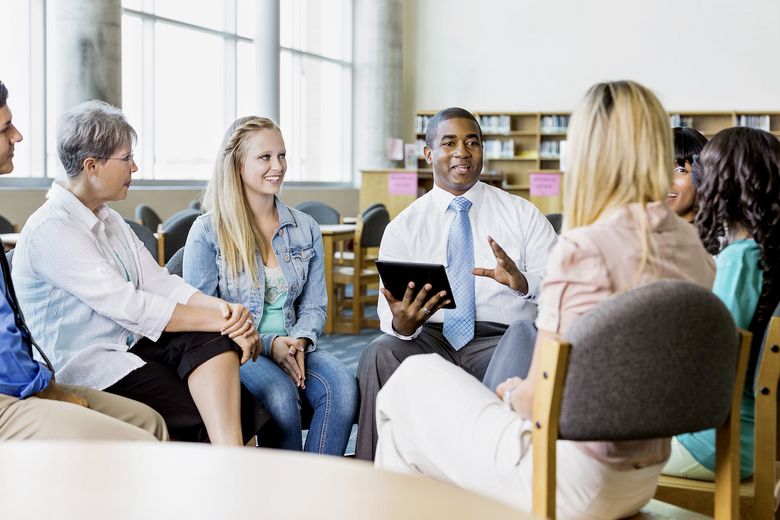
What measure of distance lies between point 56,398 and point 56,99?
619 centimetres

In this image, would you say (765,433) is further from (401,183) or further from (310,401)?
(401,183)

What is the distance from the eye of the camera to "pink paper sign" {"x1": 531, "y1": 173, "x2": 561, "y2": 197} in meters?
10.3

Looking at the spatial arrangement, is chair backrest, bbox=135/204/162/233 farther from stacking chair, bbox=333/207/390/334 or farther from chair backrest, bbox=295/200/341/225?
stacking chair, bbox=333/207/390/334

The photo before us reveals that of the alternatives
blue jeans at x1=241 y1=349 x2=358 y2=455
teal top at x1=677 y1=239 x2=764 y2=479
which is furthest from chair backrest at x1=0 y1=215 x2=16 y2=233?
teal top at x1=677 y1=239 x2=764 y2=479

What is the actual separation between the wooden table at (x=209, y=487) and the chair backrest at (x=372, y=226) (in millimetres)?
5749

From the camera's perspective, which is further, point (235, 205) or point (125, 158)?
point (235, 205)

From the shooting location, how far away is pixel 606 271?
1527 millimetres

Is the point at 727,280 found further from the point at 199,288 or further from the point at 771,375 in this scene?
the point at 199,288

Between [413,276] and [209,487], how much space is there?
1632 mm

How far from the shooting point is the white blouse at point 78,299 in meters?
2.32

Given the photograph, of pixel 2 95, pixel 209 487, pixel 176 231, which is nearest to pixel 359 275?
pixel 176 231

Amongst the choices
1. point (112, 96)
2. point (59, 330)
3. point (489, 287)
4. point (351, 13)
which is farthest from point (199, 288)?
point (351, 13)

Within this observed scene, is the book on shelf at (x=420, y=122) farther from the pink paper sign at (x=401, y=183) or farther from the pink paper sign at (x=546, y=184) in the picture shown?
the pink paper sign at (x=401, y=183)

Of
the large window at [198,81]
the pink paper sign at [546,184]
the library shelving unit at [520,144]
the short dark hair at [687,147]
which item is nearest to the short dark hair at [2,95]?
the short dark hair at [687,147]
